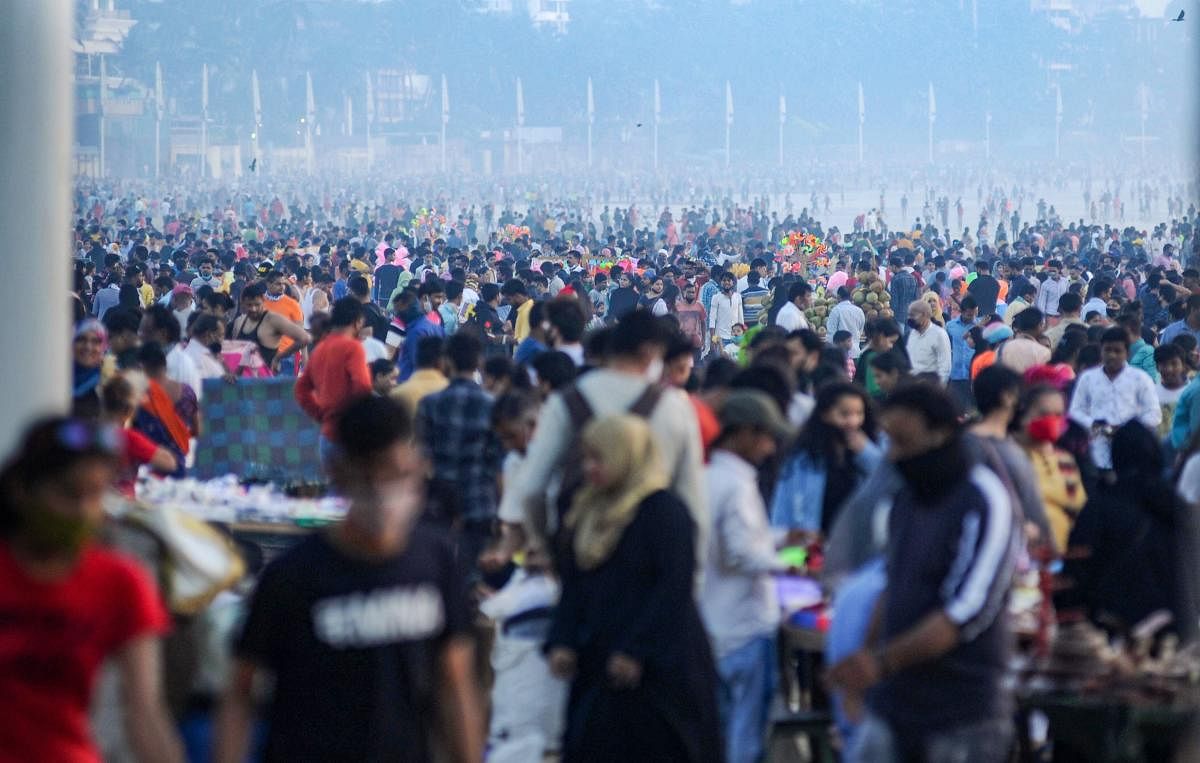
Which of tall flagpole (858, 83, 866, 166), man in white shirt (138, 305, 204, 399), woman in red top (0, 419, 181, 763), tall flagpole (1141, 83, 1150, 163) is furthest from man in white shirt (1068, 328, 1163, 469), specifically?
tall flagpole (1141, 83, 1150, 163)

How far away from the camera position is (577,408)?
17.7 ft

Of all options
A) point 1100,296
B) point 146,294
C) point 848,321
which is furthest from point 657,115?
point 848,321

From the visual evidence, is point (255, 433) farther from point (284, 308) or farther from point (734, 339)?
point (734, 339)

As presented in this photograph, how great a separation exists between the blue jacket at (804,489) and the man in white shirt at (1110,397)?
2955 millimetres

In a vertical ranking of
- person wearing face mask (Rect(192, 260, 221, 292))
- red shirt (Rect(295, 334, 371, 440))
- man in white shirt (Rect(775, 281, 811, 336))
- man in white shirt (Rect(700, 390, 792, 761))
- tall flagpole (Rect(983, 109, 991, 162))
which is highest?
tall flagpole (Rect(983, 109, 991, 162))

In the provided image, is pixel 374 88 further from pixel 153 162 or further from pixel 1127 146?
pixel 1127 146

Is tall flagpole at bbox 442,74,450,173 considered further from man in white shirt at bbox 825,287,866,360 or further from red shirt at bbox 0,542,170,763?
red shirt at bbox 0,542,170,763

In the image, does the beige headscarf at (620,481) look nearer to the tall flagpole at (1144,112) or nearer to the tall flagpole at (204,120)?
the tall flagpole at (204,120)

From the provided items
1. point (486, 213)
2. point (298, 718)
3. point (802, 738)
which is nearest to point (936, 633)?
point (298, 718)

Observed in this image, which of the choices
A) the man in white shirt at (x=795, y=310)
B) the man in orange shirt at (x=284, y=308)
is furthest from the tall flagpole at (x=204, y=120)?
the man in orange shirt at (x=284, y=308)

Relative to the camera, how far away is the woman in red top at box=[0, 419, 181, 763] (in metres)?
3.33

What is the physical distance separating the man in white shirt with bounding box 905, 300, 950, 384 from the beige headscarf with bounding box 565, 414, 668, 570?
7.36 metres

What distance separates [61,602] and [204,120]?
3338 inches

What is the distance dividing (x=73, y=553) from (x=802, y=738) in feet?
12.2
